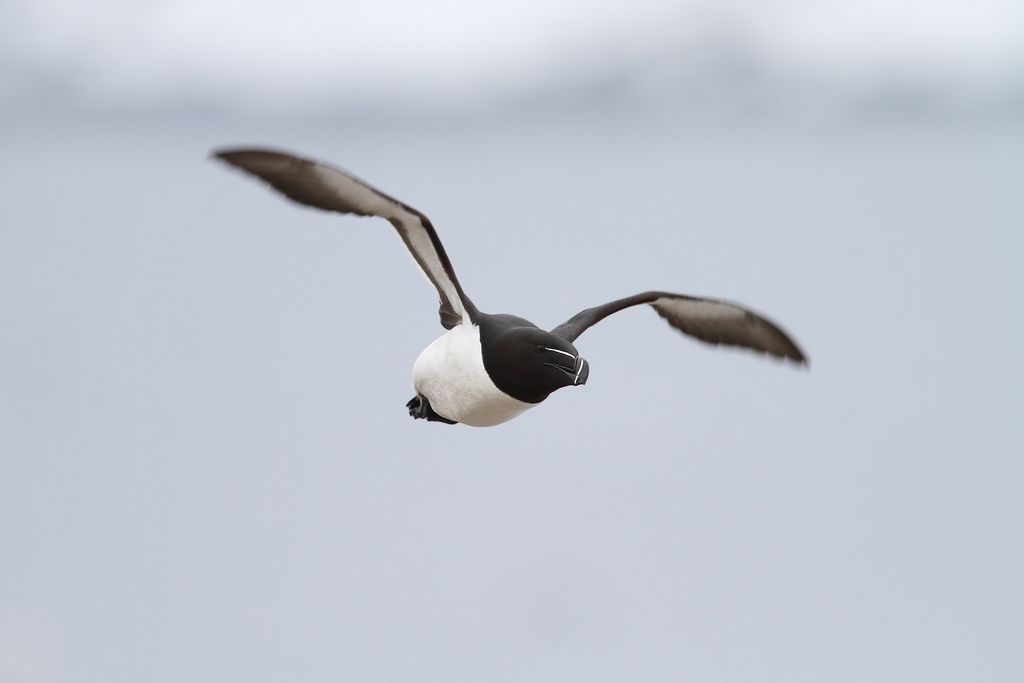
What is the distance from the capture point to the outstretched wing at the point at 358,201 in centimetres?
827

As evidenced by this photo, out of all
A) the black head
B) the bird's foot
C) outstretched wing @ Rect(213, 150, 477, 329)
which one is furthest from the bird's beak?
the bird's foot

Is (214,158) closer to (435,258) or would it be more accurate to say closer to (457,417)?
(435,258)

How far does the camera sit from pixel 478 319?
9.38m

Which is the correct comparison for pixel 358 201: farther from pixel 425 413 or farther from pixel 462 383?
pixel 425 413

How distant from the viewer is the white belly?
30.0ft

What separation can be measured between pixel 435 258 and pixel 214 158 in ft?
6.30

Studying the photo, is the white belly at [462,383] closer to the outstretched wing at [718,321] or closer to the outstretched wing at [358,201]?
the outstretched wing at [358,201]

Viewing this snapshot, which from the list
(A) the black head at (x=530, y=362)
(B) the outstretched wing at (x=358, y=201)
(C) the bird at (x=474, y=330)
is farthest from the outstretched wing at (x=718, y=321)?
(A) the black head at (x=530, y=362)

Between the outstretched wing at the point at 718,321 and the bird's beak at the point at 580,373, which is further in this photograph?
the outstretched wing at the point at 718,321

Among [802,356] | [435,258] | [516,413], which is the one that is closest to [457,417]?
[516,413]

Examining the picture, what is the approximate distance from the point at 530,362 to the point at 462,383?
70cm

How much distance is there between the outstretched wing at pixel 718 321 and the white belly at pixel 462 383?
857 millimetres

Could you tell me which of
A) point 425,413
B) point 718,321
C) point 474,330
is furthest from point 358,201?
point 718,321

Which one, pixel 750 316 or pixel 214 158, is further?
pixel 750 316
